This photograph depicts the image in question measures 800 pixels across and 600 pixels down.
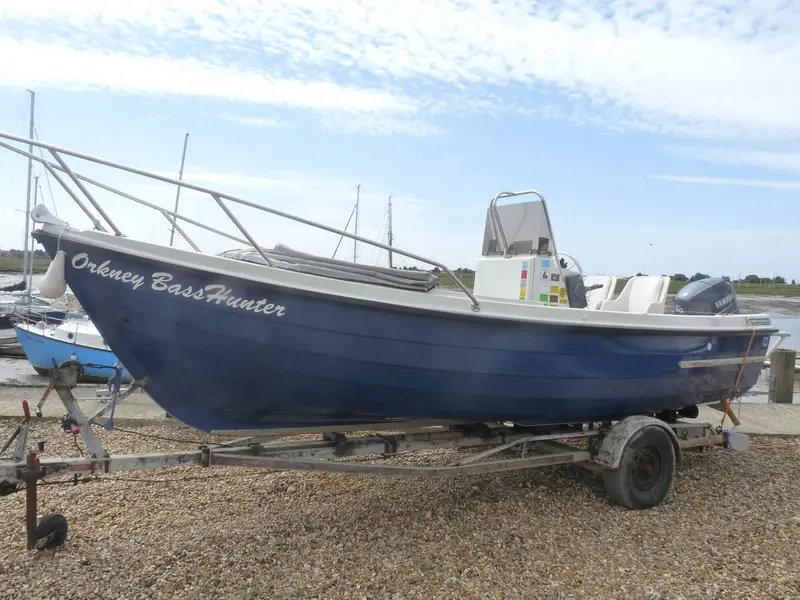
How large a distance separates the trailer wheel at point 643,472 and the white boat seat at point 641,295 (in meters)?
1.26

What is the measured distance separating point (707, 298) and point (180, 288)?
14.5ft

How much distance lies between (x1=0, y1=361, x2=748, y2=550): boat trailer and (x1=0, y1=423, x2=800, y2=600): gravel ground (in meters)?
0.22

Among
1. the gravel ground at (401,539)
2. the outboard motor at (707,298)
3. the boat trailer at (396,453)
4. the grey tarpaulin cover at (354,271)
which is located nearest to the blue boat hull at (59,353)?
the gravel ground at (401,539)

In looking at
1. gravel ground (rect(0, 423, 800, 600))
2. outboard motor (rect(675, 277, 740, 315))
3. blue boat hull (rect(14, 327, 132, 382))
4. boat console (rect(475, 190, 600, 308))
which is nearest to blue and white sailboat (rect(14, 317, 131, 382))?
blue boat hull (rect(14, 327, 132, 382))

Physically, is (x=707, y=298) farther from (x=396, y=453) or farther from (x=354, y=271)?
(x=354, y=271)

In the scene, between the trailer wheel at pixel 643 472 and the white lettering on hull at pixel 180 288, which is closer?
the white lettering on hull at pixel 180 288

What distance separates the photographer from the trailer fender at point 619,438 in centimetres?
409

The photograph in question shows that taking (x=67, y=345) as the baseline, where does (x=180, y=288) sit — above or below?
above

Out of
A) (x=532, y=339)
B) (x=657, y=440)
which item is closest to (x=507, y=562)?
(x=532, y=339)

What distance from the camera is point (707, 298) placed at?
521 centimetres

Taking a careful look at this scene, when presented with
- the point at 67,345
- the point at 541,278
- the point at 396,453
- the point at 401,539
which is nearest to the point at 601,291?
the point at 541,278

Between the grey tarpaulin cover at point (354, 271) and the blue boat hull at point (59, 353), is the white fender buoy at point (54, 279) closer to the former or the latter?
the grey tarpaulin cover at point (354, 271)

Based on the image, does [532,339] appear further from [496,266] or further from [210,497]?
[210,497]

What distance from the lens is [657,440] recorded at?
14.1 feet
